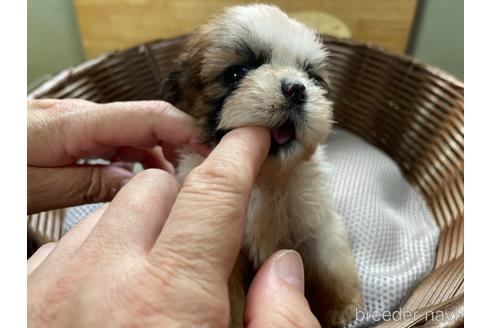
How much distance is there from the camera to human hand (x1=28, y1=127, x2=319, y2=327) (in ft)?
2.34

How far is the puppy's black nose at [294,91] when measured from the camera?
1.12 m

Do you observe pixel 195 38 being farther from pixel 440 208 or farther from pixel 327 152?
pixel 440 208

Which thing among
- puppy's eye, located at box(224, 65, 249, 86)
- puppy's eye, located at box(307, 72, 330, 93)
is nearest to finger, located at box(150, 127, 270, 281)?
puppy's eye, located at box(224, 65, 249, 86)

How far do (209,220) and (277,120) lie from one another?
42 cm

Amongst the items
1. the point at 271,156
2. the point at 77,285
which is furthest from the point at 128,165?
the point at 77,285

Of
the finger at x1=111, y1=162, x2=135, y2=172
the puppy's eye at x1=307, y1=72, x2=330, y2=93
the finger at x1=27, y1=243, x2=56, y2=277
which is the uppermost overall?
the puppy's eye at x1=307, y1=72, x2=330, y2=93

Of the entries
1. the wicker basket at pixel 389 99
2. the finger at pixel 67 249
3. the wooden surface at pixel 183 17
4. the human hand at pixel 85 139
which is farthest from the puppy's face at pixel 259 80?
the wooden surface at pixel 183 17

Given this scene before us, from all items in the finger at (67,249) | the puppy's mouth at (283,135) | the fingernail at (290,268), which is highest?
the puppy's mouth at (283,135)

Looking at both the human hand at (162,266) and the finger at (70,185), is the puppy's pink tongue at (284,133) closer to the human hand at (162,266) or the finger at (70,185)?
the human hand at (162,266)

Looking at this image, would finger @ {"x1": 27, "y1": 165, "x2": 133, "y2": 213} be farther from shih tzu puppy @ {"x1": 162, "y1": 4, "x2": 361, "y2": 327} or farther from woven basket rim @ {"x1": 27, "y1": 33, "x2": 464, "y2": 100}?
woven basket rim @ {"x1": 27, "y1": 33, "x2": 464, "y2": 100}

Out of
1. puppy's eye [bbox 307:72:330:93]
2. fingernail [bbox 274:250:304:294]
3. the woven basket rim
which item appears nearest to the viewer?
fingernail [bbox 274:250:304:294]

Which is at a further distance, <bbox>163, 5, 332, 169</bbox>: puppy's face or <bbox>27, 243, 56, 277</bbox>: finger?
<bbox>163, 5, 332, 169</bbox>: puppy's face

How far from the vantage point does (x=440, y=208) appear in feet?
6.31

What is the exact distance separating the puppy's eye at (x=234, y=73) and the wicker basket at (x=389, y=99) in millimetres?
A: 870
